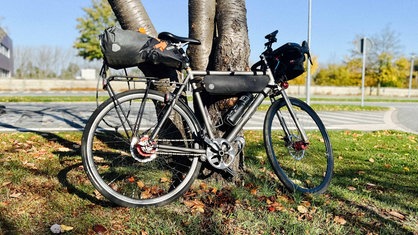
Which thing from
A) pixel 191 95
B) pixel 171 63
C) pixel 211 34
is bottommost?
pixel 191 95

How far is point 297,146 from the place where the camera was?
3494 mm

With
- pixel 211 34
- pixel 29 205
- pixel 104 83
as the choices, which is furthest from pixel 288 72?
pixel 29 205

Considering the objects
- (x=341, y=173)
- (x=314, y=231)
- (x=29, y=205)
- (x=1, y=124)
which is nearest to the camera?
(x=314, y=231)

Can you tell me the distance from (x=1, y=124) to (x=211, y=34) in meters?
6.07

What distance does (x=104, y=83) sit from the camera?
2.77m

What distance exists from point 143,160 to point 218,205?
0.69 m

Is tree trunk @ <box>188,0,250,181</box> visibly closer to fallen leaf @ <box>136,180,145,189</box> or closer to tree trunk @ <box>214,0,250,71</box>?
tree trunk @ <box>214,0,250,71</box>

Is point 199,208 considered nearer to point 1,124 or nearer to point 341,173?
point 341,173

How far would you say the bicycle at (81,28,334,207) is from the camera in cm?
285

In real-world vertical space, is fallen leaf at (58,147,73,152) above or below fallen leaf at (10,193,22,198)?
below

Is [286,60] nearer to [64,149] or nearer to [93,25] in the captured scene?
[64,149]

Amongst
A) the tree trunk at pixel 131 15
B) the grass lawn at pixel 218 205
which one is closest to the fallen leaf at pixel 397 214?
the grass lawn at pixel 218 205

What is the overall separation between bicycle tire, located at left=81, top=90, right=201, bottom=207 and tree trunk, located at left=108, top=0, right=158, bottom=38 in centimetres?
100

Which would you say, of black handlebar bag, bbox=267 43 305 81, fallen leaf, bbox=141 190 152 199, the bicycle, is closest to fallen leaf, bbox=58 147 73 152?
the bicycle
